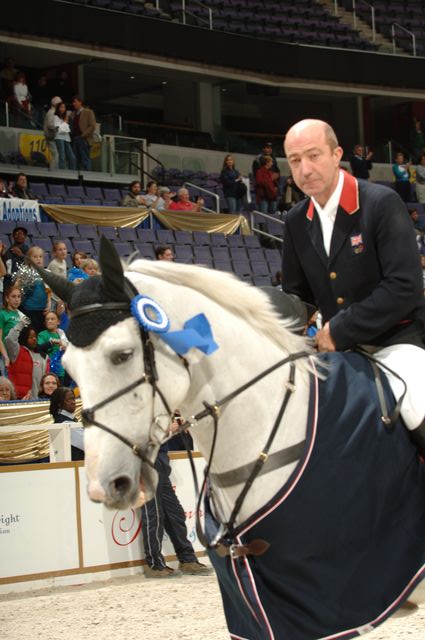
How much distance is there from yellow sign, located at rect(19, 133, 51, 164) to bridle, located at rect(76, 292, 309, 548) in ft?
51.0

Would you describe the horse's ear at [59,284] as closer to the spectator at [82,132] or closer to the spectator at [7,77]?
the spectator at [82,132]

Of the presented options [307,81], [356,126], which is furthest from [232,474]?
[356,126]

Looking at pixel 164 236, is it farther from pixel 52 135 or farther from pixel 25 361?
pixel 25 361

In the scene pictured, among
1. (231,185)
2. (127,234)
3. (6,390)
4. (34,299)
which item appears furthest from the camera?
(231,185)

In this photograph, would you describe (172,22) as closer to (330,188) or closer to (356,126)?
(356,126)

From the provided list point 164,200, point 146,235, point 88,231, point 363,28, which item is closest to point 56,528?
point 88,231

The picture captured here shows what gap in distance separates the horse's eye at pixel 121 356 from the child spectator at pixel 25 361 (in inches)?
301

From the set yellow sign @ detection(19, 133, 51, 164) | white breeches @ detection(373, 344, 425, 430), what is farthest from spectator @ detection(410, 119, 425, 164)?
white breeches @ detection(373, 344, 425, 430)

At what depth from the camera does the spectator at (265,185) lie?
2022 centimetres

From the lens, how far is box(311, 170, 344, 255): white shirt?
376 cm

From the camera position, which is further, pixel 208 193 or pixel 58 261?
pixel 208 193

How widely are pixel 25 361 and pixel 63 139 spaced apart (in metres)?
8.64

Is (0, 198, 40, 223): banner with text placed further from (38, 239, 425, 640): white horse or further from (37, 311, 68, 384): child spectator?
(38, 239, 425, 640): white horse

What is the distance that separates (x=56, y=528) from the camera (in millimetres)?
8734
